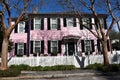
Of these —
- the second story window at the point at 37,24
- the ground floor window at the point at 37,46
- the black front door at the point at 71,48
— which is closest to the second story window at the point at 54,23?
the second story window at the point at 37,24

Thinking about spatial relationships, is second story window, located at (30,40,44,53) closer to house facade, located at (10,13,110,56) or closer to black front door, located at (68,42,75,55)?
house facade, located at (10,13,110,56)

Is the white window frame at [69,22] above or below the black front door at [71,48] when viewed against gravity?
above

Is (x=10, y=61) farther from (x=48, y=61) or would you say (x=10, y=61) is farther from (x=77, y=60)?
(x=77, y=60)

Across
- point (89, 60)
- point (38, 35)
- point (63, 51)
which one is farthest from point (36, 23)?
point (89, 60)

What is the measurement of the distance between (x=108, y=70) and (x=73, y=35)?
10.4 metres

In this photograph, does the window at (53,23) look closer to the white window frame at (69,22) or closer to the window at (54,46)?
the white window frame at (69,22)

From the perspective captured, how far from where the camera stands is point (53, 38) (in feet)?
85.0

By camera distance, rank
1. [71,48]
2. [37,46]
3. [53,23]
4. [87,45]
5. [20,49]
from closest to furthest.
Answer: [37,46]
[71,48]
[87,45]
[20,49]
[53,23]

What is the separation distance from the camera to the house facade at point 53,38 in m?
25.5

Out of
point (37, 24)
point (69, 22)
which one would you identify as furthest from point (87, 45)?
point (37, 24)

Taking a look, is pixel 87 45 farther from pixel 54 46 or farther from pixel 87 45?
pixel 54 46

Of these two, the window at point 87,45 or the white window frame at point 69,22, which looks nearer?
the window at point 87,45

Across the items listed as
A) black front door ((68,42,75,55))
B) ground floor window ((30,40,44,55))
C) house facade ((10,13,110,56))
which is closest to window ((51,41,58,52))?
house facade ((10,13,110,56))

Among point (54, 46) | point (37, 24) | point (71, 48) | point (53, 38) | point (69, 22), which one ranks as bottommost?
point (71, 48)
